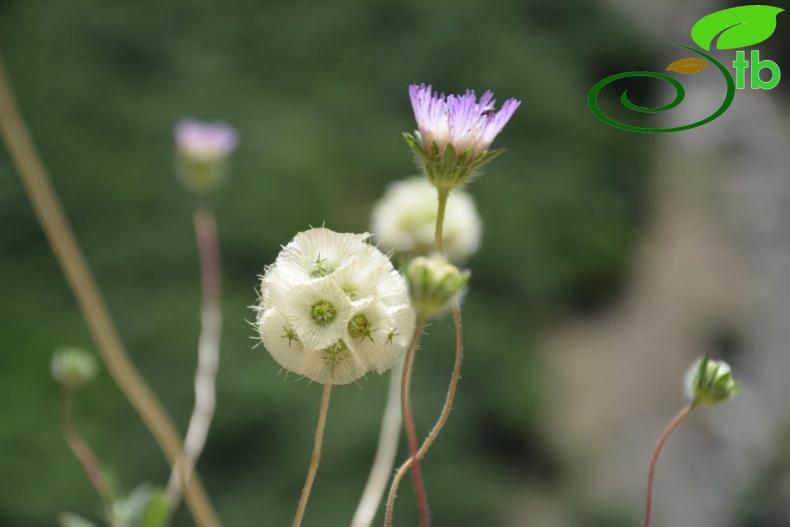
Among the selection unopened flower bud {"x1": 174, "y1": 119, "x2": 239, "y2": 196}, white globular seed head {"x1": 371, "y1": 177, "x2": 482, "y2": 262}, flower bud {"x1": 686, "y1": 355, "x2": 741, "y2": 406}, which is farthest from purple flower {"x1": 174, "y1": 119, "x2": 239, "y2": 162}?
flower bud {"x1": 686, "y1": 355, "x2": 741, "y2": 406}

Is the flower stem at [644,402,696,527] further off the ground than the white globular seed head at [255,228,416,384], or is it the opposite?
the white globular seed head at [255,228,416,384]

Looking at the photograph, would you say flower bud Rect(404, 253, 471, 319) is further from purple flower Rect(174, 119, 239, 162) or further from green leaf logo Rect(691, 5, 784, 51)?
purple flower Rect(174, 119, 239, 162)

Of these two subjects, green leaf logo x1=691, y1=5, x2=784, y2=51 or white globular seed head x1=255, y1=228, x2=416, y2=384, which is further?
green leaf logo x1=691, y1=5, x2=784, y2=51

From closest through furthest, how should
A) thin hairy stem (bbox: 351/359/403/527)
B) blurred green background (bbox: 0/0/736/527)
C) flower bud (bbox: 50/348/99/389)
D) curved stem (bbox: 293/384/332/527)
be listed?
curved stem (bbox: 293/384/332/527), thin hairy stem (bbox: 351/359/403/527), flower bud (bbox: 50/348/99/389), blurred green background (bbox: 0/0/736/527)

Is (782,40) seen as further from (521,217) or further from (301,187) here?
(301,187)

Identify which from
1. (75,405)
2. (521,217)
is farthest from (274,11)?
(75,405)

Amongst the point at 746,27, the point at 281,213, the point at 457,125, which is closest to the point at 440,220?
the point at 457,125

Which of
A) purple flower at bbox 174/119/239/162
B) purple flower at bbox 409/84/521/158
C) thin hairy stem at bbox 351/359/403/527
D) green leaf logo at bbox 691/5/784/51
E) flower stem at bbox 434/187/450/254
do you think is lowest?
thin hairy stem at bbox 351/359/403/527
